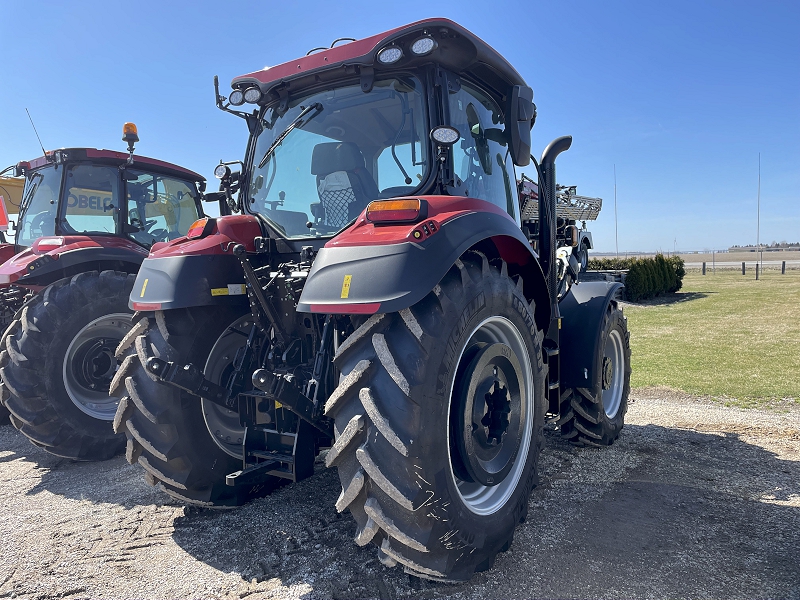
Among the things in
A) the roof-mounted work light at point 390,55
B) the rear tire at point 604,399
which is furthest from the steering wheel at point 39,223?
the rear tire at point 604,399

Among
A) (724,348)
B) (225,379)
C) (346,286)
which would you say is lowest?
(724,348)

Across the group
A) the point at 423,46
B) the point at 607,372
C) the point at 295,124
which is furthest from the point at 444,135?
the point at 607,372

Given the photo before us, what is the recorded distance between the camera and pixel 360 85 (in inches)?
112

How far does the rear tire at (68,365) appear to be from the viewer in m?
4.29

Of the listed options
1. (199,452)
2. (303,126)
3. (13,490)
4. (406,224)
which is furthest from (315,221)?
(13,490)

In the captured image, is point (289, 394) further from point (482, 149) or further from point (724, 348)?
point (724, 348)

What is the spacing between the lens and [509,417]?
104 inches

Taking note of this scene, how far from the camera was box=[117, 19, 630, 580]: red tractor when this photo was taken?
2.00 m

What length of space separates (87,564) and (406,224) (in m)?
2.32

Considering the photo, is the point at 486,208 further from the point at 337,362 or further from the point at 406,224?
the point at 337,362

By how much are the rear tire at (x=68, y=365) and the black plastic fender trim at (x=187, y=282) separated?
6.91ft

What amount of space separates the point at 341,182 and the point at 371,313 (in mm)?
1159

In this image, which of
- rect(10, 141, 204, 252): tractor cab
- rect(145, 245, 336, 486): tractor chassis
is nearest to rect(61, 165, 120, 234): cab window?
rect(10, 141, 204, 252): tractor cab

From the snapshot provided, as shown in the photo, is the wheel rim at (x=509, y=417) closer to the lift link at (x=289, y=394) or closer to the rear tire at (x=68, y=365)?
the lift link at (x=289, y=394)
